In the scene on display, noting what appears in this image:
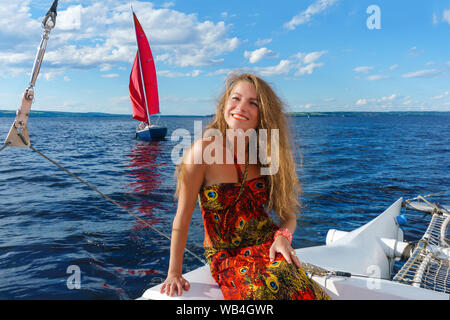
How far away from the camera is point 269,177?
251 centimetres

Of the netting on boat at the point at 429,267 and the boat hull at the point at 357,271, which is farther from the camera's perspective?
the netting on boat at the point at 429,267

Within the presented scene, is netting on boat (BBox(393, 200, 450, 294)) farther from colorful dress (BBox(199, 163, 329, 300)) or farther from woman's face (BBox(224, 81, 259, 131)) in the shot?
woman's face (BBox(224, 81, 259, 131))

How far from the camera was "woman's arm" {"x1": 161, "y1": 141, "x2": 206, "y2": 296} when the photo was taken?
2105mm

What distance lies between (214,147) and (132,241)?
4.86 metres

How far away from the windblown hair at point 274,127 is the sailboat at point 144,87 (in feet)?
96.5

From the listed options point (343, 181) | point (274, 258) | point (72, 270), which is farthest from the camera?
point (343, 181)

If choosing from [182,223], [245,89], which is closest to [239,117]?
[245,89]

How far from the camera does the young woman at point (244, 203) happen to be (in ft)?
6.55

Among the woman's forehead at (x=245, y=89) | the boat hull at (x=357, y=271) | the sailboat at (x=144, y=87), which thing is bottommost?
the boat hull at (x=357, y=271)

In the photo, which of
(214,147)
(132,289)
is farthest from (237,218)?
(132,289)

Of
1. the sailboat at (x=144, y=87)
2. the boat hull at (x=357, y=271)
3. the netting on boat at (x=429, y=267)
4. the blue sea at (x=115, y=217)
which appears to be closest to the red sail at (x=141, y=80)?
the sailboat at (x=144, y=87)

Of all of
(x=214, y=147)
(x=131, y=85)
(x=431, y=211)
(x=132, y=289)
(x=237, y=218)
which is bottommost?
(x=132, y=289)

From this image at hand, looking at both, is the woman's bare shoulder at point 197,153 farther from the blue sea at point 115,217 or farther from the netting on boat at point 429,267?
the netting on boat at point 429,267

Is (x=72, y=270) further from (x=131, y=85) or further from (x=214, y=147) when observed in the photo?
(x=131, y=85)
